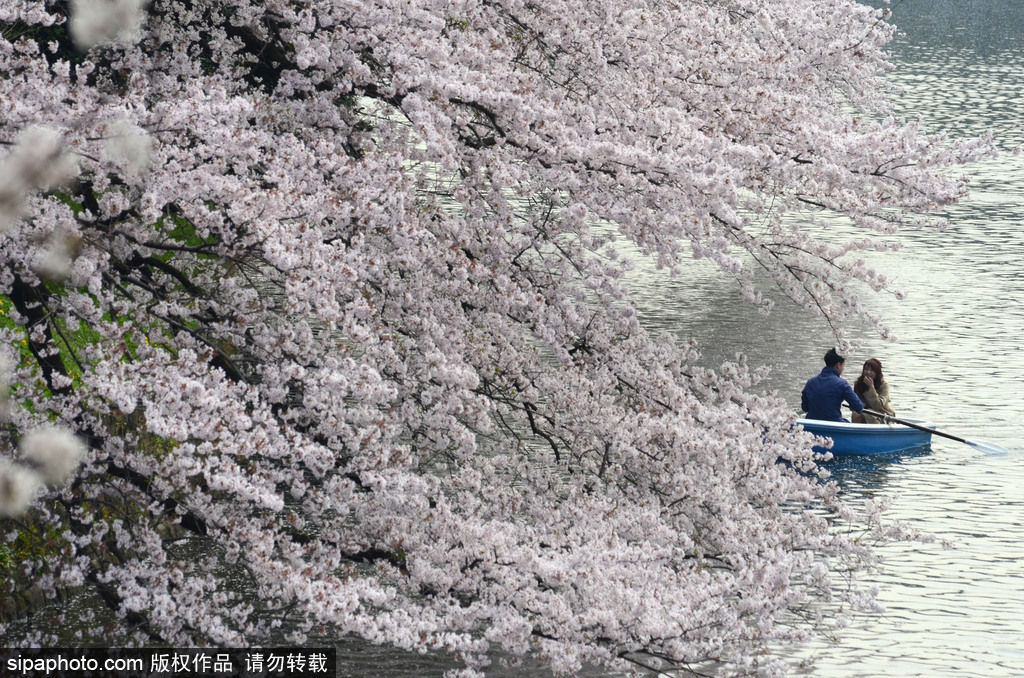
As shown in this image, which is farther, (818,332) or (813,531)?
(818,332)

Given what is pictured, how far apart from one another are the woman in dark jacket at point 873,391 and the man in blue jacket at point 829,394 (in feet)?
1.38

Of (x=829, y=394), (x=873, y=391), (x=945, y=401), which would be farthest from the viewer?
(x=945, y=401)

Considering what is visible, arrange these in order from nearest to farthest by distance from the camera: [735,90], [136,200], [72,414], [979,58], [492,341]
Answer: [72,414], [136,200], [492,341], [735,90], [979,58]

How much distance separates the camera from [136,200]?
293 inches

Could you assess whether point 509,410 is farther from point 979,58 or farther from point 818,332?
point 979,58

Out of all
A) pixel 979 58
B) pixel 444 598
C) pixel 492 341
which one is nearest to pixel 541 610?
pixel 444 598

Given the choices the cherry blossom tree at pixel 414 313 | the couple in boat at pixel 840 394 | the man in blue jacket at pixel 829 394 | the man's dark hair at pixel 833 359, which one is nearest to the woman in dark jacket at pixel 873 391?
the couple in boat at pixel 840 394

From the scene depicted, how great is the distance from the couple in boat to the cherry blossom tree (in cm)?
449

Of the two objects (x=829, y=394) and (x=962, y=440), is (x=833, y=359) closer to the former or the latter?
(x=829, y=394)

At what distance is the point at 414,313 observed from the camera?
8.96 metres

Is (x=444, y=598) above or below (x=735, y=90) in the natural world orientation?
below

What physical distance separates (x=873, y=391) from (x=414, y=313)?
10.1m

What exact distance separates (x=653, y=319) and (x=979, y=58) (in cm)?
3650

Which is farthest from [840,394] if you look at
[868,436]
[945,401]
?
[945,401]
